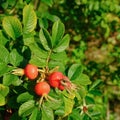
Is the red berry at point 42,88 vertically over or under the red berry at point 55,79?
under

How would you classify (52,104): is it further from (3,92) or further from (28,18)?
(28,18)

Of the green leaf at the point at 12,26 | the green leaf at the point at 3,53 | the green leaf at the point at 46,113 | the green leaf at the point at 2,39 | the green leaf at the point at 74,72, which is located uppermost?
the green leaf at the point at 12,26

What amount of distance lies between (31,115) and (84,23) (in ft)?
6.47

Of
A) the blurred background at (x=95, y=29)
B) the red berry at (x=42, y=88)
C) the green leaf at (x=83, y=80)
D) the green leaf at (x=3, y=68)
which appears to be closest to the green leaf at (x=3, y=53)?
the green leaf at (x=3, y=68)

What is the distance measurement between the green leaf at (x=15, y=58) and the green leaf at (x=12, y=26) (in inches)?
2.8

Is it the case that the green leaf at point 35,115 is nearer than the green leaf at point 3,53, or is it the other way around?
the green leaf at point 35,115

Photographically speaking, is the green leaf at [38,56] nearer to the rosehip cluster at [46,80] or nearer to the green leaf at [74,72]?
the rosehip cluster at [46,80]

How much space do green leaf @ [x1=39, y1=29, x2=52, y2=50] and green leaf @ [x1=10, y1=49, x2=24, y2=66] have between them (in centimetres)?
12

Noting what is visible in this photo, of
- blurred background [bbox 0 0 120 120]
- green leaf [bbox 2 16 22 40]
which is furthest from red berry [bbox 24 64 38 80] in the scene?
blurred background [bbox 0 0 120 120]

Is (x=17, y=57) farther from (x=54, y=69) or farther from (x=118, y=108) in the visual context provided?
(x=118, y=108)

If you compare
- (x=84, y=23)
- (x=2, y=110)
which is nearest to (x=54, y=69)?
(x=2, y=110)

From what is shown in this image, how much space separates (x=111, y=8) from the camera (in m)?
2.76

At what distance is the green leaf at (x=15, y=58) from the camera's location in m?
1.53

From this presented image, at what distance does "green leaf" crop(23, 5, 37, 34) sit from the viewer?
158 cm
